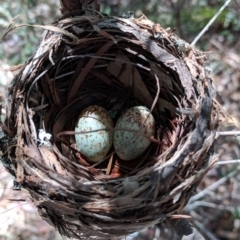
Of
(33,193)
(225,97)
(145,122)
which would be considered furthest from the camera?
(225,97)

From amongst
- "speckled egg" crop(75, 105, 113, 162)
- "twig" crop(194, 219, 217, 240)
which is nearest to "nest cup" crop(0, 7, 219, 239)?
"speckled egg" crop(75, 105, 113, 162)

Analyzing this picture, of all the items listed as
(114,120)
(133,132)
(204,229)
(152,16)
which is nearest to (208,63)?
(152,16)

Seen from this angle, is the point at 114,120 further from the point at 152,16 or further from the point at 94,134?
the point at 152,16

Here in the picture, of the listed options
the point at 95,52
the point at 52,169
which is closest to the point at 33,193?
the point at 52,169

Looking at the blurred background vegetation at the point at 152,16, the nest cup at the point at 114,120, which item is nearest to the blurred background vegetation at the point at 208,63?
the blurred background vegetation at the point at 152,16

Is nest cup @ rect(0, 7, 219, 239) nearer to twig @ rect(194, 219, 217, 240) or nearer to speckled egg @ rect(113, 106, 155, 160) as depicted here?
speckled egg @ rect(113, 106, 155, 160)

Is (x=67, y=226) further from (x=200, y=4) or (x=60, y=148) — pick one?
(x=200, y=4)

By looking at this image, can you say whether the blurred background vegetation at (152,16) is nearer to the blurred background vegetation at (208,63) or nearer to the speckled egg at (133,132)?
the blurred background vegetation at (208,63)
